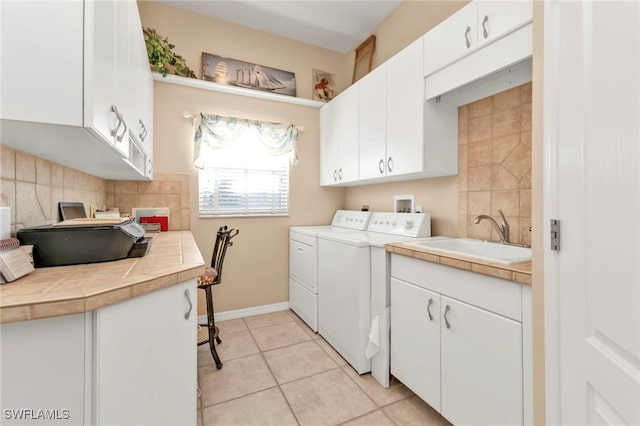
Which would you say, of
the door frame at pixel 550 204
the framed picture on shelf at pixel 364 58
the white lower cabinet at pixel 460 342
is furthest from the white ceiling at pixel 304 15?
the white lower cabinet at pixel 460 342

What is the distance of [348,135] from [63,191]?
220 centimetres

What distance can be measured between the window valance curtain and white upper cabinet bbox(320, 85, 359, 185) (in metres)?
0.35

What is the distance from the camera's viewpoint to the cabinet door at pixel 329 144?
3061 millimetres

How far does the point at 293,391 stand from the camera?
180cm

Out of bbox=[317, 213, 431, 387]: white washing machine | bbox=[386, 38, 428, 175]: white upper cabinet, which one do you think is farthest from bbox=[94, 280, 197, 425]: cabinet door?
bbox=[386, 38, 428, 175]: white upper cabinet

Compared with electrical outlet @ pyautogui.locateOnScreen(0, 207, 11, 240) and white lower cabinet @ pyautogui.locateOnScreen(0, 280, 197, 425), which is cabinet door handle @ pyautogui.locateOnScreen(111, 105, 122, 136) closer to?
electrical outlet @ pyautogui.locateOnScreen(0, 207, 11, 240)

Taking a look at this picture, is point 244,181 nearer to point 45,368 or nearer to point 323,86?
point 323,86

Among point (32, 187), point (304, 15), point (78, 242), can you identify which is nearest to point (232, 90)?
point (304, 15)

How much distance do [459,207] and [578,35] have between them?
1457 millimetres

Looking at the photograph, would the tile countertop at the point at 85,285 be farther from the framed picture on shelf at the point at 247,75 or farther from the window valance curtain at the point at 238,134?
the framed picture on shelf at the point at 247,75

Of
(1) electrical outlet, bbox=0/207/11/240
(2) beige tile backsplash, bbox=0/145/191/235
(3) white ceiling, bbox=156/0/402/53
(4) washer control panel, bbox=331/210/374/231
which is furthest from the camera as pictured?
(4) washer control panel, bbox=331/210/374/231

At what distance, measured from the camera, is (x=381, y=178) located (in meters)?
2.46

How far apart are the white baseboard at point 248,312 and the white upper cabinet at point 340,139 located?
1485 mm

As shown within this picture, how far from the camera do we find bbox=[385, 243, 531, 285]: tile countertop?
1.11 meters
